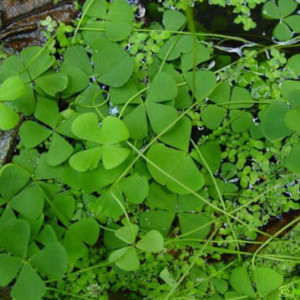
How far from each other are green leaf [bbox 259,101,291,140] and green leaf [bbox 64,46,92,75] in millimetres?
696

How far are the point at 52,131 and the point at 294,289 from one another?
112 centimetres

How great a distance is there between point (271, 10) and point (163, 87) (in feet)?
1.82

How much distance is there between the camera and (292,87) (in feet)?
6.45

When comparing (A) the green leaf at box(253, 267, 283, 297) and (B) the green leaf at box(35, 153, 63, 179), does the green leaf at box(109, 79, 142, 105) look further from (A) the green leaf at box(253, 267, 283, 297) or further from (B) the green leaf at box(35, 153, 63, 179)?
(A) the green leaf at box(253, 267, 283, 297)

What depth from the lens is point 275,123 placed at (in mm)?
1894

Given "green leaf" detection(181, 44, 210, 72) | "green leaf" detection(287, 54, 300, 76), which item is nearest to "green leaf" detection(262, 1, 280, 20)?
"green leaf" detection(287, 54, 300, 76)

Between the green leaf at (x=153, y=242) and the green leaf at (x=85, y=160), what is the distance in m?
0.32

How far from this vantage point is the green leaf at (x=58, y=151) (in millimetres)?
1888

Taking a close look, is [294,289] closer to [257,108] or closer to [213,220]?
[213,220]

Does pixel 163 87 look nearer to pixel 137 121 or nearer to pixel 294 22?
pixel 137 121

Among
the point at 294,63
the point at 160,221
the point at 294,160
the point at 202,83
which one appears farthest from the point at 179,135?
the point at 294,63

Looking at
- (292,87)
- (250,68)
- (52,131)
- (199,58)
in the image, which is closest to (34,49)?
(52,131)

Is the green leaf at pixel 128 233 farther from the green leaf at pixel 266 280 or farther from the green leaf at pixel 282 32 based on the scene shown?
the green leaf at pixel 282 32

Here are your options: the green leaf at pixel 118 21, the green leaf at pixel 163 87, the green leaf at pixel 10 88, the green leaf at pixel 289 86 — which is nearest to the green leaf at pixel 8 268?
the green leaf at pixel 10 88
